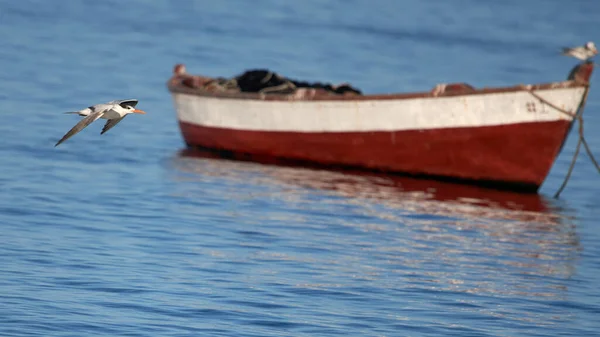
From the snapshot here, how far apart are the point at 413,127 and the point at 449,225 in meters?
3.86

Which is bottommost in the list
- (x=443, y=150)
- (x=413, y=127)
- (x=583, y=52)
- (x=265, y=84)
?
(x=443, y=150)

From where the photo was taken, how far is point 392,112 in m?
22.4

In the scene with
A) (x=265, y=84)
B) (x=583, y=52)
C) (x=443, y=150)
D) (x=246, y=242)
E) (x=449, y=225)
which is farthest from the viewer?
(x=265, y=84)

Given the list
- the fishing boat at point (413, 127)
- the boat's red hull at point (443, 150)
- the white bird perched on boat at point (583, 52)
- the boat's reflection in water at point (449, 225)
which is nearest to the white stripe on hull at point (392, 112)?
the fishing boat at point (413, 127)

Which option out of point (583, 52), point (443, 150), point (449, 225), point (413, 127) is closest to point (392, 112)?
point (413, 127)

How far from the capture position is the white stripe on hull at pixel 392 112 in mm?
21641

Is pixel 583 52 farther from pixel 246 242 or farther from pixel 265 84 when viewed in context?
pixel 246 242

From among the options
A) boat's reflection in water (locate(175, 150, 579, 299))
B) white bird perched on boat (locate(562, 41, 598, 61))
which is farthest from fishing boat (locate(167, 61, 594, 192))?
boat's reflection in water (locate(175, 150, 579, 299))

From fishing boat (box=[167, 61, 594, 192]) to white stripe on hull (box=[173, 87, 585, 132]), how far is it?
18 mm

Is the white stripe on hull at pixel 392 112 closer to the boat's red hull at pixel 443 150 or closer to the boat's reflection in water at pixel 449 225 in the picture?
the boat's red hull at pixel 443 150

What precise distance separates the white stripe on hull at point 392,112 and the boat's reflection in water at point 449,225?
35.6 inches

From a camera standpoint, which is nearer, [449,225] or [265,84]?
[449,225]

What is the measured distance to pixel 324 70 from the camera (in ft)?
Answer: 151

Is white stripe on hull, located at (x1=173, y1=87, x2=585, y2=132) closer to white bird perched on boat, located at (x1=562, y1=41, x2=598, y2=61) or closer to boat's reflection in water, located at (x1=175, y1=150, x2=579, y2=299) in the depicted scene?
white bird perched on boat, located at (x1=562, y1=41, x2=598, y2=61)
